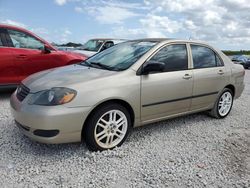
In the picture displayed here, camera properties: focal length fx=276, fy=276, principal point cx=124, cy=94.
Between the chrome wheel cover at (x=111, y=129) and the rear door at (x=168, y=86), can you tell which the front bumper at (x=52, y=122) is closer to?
the chrome wheel cover at (x=111, y=129)

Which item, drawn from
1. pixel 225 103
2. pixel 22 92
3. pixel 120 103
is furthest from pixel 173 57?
pixel 22 92

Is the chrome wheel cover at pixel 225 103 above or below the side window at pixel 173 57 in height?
below

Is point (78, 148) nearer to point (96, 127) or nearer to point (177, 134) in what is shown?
point (96, 127)

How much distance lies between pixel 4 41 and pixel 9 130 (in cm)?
262

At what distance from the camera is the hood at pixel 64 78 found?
348 centimetres

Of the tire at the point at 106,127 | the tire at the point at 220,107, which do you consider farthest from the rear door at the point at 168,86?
the tire at the point at 220,107

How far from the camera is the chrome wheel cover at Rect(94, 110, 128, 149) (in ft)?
11.7

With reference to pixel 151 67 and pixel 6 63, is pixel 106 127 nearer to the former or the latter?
pixel 151 67

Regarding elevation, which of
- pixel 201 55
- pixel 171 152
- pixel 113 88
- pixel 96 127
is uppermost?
pixel 201 55

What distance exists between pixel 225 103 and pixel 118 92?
2832mm

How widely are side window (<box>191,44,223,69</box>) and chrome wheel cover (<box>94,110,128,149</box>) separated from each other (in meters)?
1.79

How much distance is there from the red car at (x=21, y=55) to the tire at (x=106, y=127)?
3446mm

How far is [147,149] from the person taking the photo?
12.4 ft

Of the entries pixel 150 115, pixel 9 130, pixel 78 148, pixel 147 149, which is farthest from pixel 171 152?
pixel 9 130
